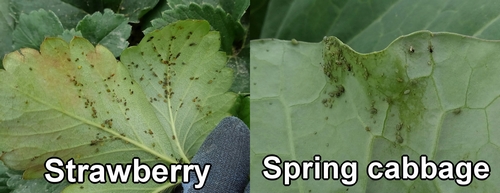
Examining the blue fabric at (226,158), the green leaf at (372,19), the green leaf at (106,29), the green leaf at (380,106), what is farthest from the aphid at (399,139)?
the green leaf at (106,29)

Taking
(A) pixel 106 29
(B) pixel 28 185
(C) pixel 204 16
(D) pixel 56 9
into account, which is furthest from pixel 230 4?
(B) pixel 28 185

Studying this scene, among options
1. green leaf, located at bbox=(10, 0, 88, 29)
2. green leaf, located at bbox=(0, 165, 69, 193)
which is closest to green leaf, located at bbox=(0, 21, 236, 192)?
green leaf, located at bbox=(0, 165, 69, 193)

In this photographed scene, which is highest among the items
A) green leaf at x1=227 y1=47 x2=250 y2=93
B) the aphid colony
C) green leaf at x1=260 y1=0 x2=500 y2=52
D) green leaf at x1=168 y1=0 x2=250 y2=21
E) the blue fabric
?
green leaf at x1=168 y1=0 x2=250 y2=21

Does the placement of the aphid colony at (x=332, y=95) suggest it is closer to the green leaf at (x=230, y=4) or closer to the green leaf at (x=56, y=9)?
the green leaf at (x=230, y=4)

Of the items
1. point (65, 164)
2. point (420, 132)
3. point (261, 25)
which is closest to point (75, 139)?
point (65, 164)

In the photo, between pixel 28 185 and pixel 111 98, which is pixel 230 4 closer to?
pixel 111 98

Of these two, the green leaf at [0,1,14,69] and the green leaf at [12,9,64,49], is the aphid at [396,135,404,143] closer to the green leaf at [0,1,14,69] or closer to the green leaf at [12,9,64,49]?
the green leaf at [12,9,64,49]
